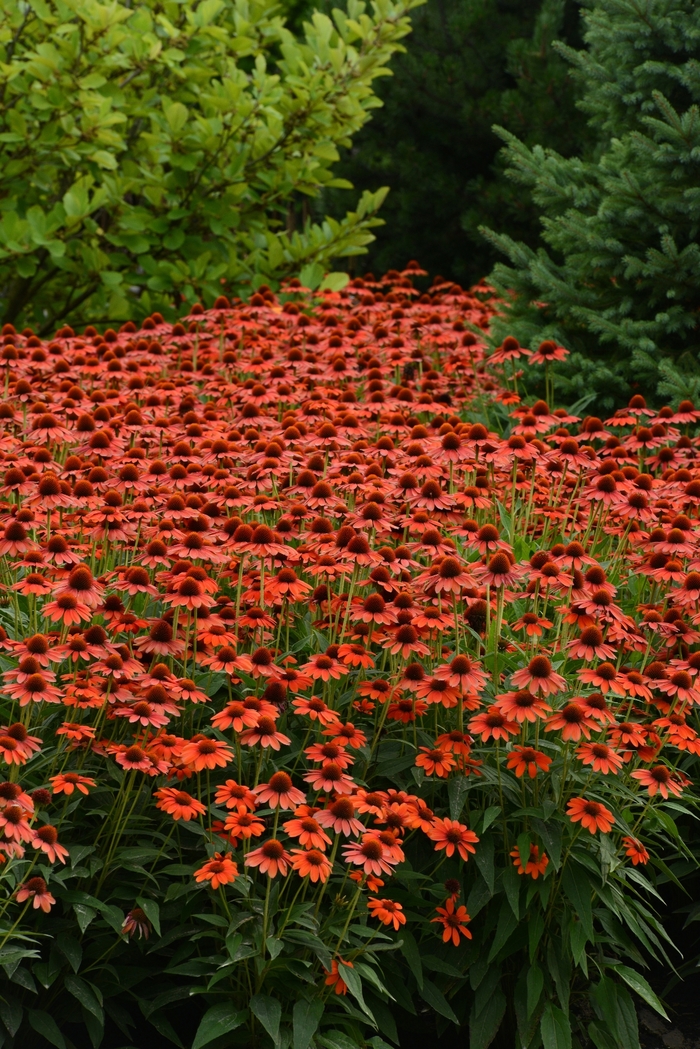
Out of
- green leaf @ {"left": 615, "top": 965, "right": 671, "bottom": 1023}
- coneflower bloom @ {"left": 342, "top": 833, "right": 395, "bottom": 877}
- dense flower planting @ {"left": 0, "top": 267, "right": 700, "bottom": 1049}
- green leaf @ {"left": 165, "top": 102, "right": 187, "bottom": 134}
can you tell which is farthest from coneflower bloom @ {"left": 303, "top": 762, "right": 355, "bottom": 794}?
green leaf @ {"left": 165, "top": 102, "right": 187, "bottom": 134}

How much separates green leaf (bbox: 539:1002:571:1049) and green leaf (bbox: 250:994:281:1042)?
64 centimetres

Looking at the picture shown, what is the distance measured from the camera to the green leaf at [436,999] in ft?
8.95

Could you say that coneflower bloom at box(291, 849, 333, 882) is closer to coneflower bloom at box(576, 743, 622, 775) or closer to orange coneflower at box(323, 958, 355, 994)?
orange coneflower at box(323, 958, 355, 994)

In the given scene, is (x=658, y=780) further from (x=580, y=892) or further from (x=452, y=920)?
(x=452, y=920)

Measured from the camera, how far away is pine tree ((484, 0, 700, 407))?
5.29m

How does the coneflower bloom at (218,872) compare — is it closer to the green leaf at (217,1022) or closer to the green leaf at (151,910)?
the green leaf at (151,910)

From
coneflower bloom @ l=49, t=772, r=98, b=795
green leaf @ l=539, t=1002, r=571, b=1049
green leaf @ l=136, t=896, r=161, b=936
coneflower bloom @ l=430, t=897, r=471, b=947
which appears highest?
coneflower bloom @ l=49, t=772, r=98, b=795

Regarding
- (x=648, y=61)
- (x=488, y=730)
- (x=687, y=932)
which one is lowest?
(x=687, y=932)

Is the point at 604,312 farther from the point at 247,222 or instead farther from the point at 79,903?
the point at 79,903

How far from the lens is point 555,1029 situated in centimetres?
271

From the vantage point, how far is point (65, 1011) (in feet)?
8.60

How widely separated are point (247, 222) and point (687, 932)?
16.8 ft

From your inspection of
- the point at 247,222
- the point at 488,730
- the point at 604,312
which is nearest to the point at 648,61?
the point at 604,312

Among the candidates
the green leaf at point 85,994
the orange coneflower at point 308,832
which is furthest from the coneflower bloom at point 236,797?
the green leaf at point 85,994
